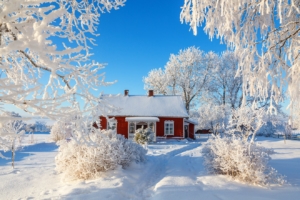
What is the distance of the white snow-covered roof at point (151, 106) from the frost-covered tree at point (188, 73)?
7.05 metres

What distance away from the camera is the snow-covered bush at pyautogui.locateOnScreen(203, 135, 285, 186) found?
5828 millimetres

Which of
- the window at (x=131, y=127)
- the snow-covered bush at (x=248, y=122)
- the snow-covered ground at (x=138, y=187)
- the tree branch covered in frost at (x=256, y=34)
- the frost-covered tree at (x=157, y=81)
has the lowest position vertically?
the snow-covered ground at (x=138, y=187)

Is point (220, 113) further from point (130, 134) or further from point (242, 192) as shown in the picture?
point (242, 192)

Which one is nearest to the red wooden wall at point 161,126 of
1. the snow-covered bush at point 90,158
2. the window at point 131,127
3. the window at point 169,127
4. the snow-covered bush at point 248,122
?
the window at point 169,127

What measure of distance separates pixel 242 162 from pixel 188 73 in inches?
1107

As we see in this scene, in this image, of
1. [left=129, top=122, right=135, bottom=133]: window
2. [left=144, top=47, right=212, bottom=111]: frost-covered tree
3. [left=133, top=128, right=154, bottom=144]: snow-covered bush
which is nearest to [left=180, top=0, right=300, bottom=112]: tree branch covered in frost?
[left=133, top=128, right=154, bottom=144]: snow-covered bush

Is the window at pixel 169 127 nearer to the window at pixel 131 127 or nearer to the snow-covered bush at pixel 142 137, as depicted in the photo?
the window at pixel 131 127

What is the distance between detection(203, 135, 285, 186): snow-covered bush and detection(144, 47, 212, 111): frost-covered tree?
1052 inches

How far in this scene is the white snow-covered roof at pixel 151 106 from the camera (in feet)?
79.9

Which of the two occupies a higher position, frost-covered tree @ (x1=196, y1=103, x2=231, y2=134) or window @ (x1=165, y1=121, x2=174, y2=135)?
frost-covered tree @ (x1=196, y1=103, x2=231, y2=134)

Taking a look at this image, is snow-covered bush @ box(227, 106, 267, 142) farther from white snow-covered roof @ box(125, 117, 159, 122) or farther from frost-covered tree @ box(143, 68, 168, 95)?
frost-covered tree @ box(143, 68, 168, 95)

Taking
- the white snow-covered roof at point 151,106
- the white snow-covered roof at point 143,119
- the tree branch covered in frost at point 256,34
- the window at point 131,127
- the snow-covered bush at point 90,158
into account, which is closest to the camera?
the tree branch covered in frost at point 256,34

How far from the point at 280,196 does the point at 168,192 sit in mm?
2563

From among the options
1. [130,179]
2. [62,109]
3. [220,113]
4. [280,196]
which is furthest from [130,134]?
[62,109]
